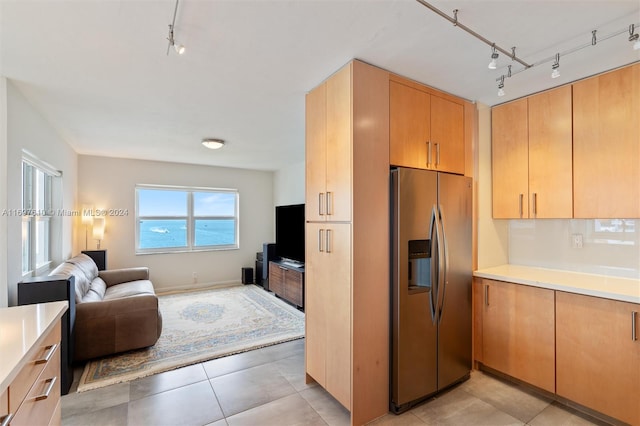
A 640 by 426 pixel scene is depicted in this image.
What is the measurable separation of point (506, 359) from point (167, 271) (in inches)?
218

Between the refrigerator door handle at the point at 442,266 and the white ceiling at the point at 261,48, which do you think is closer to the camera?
the white ceiling at the point at 261,48

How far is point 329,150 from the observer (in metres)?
2.24

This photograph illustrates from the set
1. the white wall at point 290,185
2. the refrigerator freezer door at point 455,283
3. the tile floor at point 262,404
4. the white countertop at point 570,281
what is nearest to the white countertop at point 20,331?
the tile floor at point 262,404

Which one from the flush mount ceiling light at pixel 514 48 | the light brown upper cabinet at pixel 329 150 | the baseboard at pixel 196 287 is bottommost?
the baseboard at pixel 196 287

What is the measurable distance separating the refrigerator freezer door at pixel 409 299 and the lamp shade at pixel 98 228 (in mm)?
5055

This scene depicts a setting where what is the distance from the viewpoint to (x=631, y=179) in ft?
7.06

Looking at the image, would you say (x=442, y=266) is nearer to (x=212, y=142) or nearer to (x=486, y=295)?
(x=486, y=295)

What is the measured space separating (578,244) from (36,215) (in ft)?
17.7

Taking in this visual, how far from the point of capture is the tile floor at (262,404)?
2.08 meters

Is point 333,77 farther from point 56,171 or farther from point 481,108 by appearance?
point 56,171

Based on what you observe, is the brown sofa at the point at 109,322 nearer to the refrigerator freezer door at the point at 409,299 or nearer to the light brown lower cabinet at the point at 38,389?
the light brown lower cabinet at the point at 38,389

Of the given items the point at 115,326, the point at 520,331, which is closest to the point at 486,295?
the point at 520,331

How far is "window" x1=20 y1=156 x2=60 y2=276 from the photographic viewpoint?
9.91 feet

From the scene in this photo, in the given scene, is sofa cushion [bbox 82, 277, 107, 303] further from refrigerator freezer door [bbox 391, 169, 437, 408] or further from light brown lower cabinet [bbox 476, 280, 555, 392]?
light brown lower cabinet [bbox 476, 280, 555, 392]
